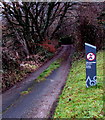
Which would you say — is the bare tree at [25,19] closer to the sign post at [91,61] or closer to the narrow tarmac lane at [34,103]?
the narrow tarmac lane at [34,103]

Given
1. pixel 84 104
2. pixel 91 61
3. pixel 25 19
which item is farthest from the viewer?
pixel 25 19

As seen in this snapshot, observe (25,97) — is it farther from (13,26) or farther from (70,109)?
(13,26)

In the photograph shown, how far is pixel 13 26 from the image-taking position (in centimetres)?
1577

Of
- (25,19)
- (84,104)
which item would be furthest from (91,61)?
(25,19)

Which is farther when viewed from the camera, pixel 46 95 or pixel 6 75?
pixel 6 75

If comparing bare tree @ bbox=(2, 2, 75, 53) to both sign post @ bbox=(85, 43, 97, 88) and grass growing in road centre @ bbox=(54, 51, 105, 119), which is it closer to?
sign post @ bbox=(85, 43, 97, 88)

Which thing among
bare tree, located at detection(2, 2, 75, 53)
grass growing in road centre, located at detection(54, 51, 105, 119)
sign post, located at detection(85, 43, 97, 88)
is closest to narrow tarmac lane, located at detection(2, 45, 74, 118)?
grass growing in road centre, located at detection(54, 51, 105, 119)

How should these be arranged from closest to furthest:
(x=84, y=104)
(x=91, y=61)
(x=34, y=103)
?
(x=84, y=104)
(x=91, y=61)
(x=34, y=103)

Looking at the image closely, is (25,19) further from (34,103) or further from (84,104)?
(84,104)

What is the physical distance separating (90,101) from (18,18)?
13.9 m

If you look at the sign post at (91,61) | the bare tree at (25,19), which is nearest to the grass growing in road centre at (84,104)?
the sign post at (91,61)

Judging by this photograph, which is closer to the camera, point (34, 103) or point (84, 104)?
point (84, 104)

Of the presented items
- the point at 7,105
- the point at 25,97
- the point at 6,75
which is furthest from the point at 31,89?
the point at 6,75

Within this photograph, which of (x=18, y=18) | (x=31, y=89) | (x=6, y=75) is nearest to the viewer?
(x=31, y=89)
